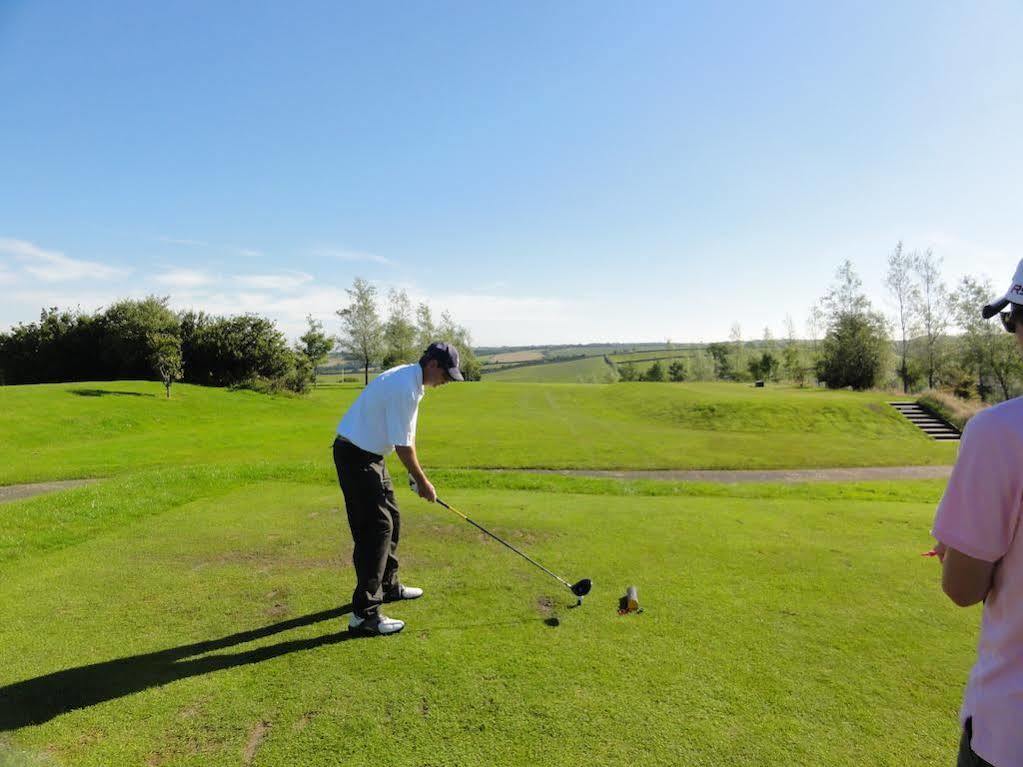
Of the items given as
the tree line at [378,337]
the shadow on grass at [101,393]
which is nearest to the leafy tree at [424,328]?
the tree line at [378,337]

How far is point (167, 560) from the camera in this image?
6.60 m

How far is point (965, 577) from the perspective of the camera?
5.92ft

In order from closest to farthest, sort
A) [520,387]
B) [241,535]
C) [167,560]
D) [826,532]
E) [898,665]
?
[898,665] → [167,560] → [241,535] → [826,532] → [520,387]

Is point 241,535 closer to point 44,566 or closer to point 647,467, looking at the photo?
point 44,566

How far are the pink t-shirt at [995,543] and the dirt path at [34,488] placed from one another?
16.5 m

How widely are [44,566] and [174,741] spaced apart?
14.7 feet

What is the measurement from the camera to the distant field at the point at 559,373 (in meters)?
115

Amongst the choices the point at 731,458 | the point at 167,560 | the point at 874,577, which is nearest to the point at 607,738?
the point at 874,577

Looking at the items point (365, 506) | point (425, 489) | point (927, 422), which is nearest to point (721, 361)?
point (927, 422)

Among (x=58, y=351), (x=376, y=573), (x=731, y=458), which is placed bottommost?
(x=731, y=458)

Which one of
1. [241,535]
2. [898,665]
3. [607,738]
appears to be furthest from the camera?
[241,535]

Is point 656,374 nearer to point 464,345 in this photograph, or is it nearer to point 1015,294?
point 464,345

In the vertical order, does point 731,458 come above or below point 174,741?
below

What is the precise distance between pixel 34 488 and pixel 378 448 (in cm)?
1437
